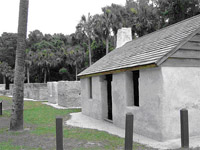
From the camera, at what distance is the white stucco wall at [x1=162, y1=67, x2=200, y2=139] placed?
7.46 m

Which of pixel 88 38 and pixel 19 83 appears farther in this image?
pixel 88 38

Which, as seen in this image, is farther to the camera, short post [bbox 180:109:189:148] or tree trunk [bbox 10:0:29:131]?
tree trunk [bbox 10:0:29:131]

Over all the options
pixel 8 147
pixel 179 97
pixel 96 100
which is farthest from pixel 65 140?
pixel 96 100

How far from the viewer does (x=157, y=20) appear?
36.4 m

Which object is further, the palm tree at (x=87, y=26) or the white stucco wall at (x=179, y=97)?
the palm tree at (x=87, y=26)

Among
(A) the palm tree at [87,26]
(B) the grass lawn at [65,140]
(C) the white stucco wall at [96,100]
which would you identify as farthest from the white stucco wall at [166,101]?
(A) the palm tree at [87,26]

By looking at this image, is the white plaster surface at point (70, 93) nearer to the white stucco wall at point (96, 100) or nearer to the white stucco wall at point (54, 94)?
the white stucco wall at point (54, 94)

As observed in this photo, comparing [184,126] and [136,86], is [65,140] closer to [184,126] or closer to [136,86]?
[136,86]

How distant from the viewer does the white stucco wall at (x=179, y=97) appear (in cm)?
746

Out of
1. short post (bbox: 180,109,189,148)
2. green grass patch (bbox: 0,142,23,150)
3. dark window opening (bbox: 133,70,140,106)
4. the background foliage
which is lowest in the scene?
green grass patch (bbox: 0,142,23,150)

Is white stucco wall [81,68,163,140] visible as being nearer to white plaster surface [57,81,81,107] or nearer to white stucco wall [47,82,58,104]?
white plaster surface [57,81,81,107]

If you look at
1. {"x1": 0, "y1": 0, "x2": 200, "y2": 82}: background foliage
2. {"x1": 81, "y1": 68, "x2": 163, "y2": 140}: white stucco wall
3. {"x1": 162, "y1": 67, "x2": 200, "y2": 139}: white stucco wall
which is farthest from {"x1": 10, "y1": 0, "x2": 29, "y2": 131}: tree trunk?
{"x1": 0, "y1": 0, "x2": 200, "y2": 82}: background foliage

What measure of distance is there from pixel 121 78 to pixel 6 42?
62075 mm

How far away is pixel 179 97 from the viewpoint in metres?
7.75
